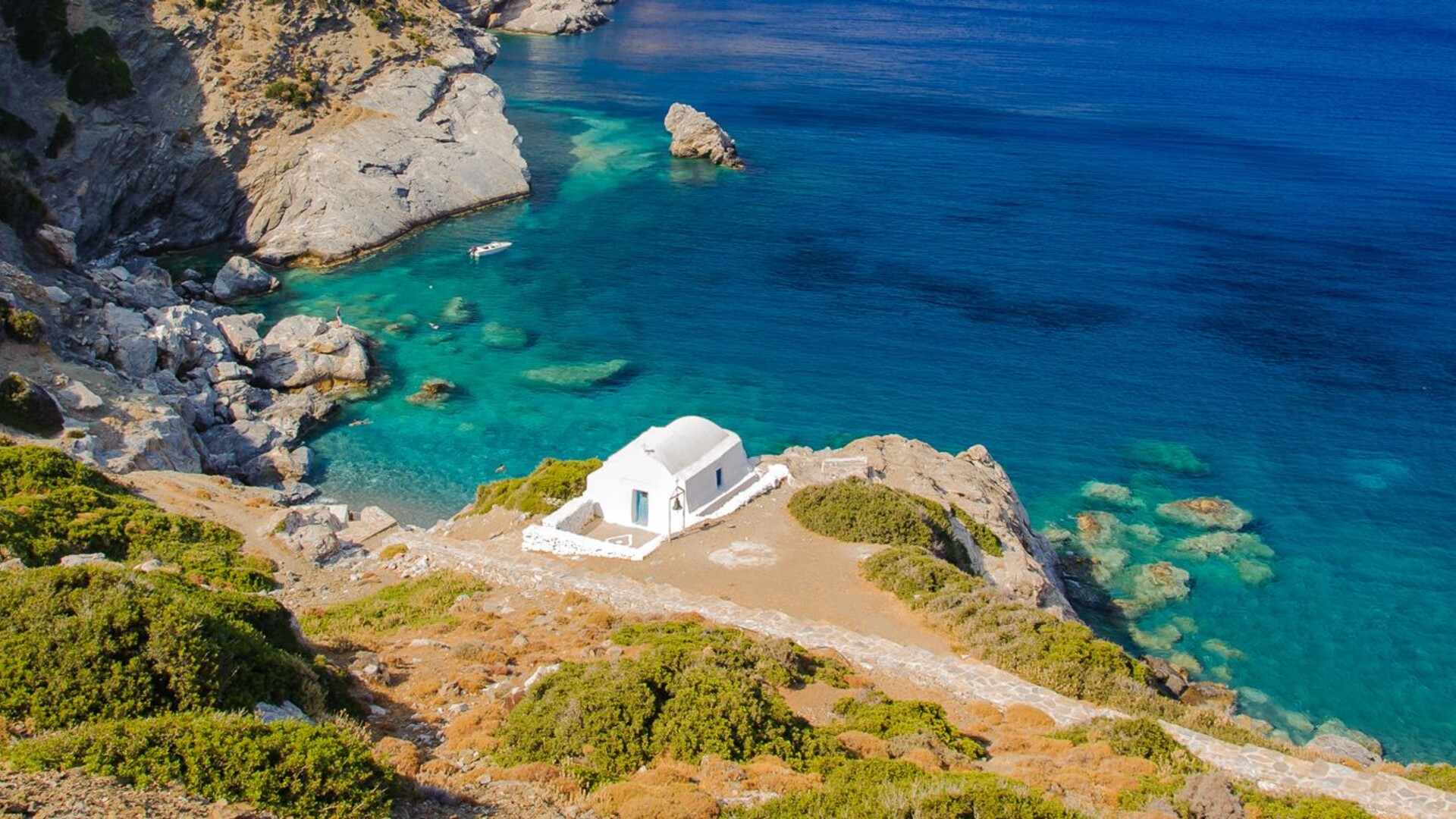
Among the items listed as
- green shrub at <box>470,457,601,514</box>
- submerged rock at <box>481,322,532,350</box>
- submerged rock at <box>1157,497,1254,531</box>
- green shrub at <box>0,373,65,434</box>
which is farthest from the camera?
submerged rock at <box>481,322,532,350</box>

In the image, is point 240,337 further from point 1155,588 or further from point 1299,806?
point 1299,806

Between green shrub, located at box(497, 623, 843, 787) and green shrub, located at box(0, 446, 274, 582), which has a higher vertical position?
green shrub, located at box(497, 623, 843, 787)

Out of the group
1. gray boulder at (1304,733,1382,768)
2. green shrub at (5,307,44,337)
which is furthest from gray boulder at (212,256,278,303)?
gray boulder at (1304,733,1382,768)

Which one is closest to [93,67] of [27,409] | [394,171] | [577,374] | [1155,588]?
[394,171]

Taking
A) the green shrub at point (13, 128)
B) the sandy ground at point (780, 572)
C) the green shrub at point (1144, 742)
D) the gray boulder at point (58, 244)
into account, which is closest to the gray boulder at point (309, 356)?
the gray boulder at point (58, 244)

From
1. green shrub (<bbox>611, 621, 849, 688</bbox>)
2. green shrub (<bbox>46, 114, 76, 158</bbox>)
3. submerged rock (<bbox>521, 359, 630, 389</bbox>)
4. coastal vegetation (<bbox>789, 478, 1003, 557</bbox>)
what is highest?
green shrub (<bbox>46, 114, 76, 158</bbox>)

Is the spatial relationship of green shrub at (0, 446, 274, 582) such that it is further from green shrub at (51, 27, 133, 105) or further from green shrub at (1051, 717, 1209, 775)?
green shrub at (51, 27, 133, 105)

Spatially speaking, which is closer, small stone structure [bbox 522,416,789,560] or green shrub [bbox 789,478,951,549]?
green shrub [bbox 789,478,951,549]
